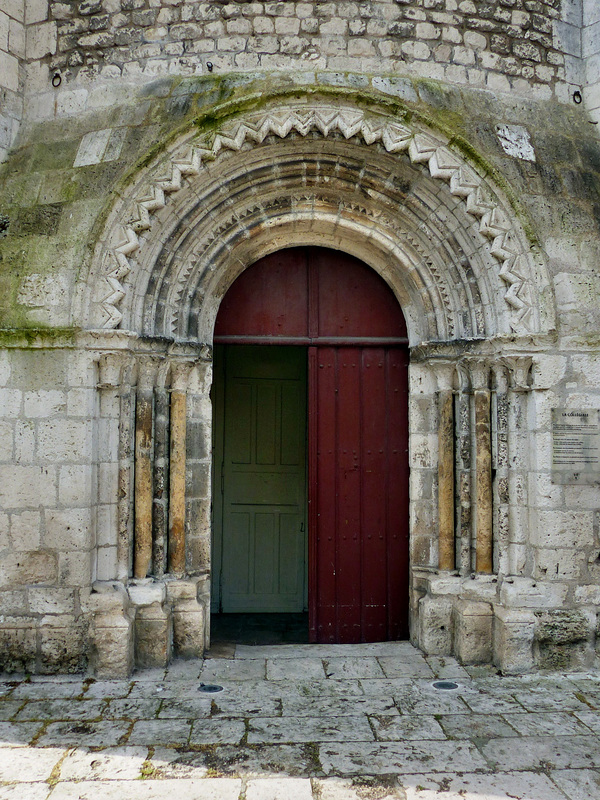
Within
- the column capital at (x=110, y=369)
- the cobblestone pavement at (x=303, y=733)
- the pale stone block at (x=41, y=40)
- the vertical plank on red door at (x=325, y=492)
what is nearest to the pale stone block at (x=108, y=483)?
the column capital at (x=110, y=369)

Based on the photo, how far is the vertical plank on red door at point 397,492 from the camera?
4.83m

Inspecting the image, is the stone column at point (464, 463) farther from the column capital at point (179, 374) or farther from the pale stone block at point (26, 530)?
the pale stone block at point (26, 530)

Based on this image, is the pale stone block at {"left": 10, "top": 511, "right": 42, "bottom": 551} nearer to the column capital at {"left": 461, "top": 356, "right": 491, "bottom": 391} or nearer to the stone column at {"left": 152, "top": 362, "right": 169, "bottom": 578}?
the stone column at {"left": 152, "top": 362, "right": 169, "bottom": 578}

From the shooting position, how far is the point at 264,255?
4.83 metres

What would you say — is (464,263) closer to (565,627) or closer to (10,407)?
(565,627)

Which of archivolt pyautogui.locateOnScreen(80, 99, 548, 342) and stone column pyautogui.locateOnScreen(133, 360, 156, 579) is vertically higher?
archivolt pyautogui.locateOnScreen(80, 99, 548, 342)

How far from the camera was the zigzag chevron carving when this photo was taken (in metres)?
4.22

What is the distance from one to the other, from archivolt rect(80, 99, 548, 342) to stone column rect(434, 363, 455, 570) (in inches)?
12.3

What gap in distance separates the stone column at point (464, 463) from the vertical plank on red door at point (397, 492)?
0.45m

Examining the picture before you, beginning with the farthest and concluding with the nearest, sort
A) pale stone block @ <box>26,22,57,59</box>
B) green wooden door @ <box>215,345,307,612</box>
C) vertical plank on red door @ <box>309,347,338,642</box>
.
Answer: green wooden door @ <box>215,345,307,612</box> → vertical plank on red door @ <box>309,347,338,642</box> → pale stone block @ <box>26,22,57,59</box>

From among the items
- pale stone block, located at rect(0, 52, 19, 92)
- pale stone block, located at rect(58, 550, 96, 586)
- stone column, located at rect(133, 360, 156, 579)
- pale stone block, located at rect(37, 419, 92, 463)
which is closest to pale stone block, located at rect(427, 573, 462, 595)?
stone column, located at rect(133, 360, 156, 579)

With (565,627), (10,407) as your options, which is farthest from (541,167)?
(10,407)

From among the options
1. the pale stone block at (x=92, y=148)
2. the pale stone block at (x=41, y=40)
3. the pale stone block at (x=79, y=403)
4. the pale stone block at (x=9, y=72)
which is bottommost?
the pale stone block at (x=79, y=403)

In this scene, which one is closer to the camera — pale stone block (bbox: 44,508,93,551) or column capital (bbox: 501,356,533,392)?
pale stone block (bbox: 44,508,93,551)
